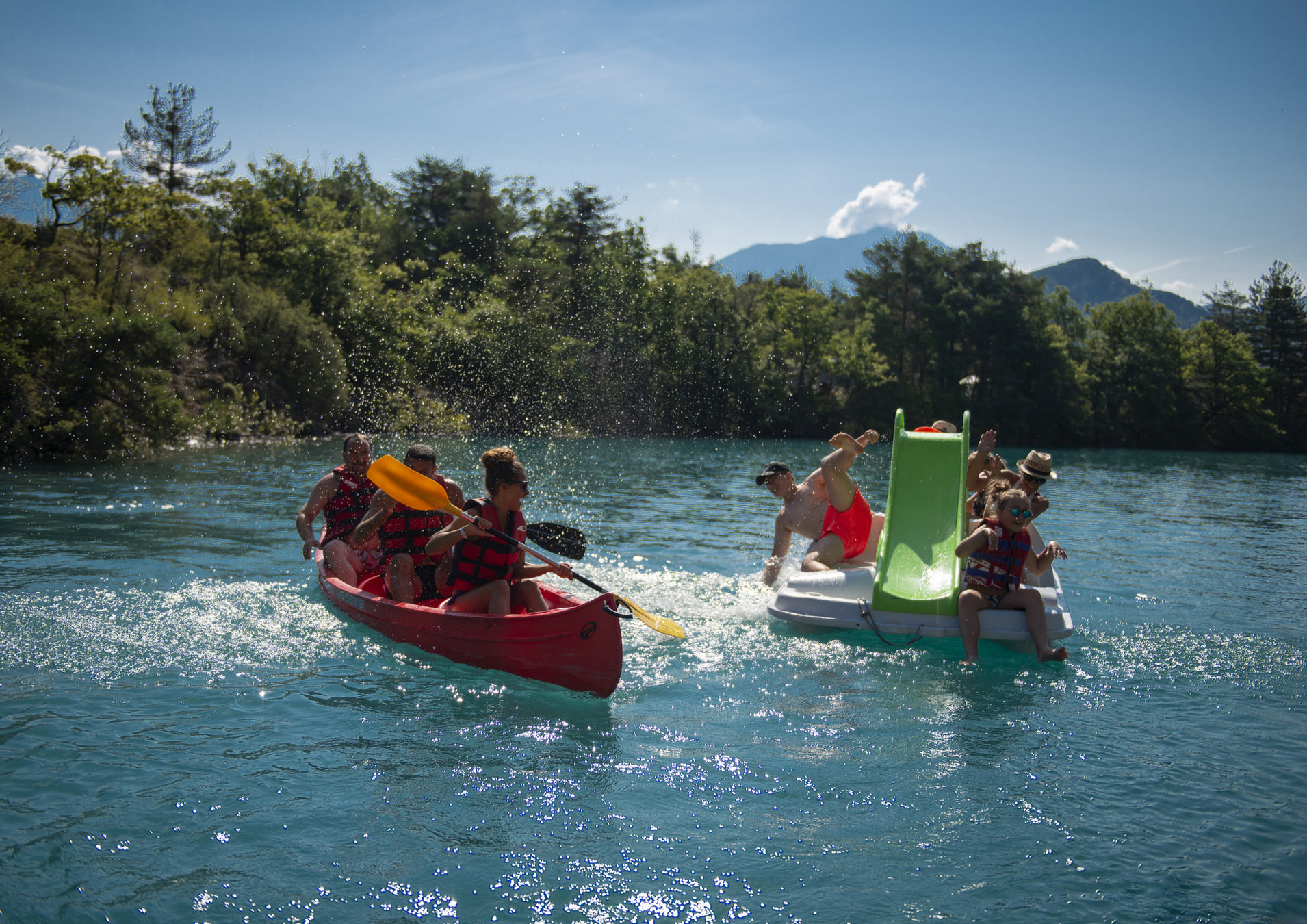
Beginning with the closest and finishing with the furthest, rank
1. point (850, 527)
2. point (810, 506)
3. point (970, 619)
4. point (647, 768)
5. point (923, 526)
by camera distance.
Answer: point (647, 768)
point (970, 619)
point (923, 526)
point (850, 527)
point (810, 506)

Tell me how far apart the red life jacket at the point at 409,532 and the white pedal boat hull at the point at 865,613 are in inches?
118

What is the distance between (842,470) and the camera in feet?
26.8

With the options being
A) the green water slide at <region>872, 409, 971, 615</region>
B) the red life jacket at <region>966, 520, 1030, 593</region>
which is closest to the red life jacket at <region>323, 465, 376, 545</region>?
the green water slide at <region>872, 409, 971, 615</region>

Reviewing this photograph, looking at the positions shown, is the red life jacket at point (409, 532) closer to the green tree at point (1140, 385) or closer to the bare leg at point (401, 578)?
the bare leg at point (401, 578)

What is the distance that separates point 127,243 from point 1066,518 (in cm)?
2601

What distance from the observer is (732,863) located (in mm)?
4102

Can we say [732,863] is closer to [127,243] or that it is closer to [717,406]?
[127,243]

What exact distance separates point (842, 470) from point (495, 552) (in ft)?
11.1

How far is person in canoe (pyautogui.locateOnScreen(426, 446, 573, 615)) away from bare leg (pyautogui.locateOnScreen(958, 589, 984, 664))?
10.1ft

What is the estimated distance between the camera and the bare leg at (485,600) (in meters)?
6.39

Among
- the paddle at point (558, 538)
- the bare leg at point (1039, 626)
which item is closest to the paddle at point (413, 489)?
the paddle at point (558, 538)

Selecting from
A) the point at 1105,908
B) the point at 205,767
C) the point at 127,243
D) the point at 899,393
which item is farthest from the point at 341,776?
the point at 899,393

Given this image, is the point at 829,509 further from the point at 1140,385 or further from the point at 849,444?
the point at 1140,385

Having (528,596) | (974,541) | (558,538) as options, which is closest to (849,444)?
(974,541)
